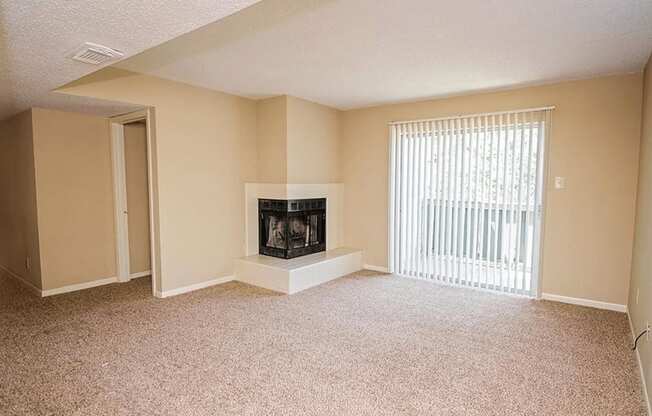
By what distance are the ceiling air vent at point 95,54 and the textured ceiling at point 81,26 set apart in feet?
0.18

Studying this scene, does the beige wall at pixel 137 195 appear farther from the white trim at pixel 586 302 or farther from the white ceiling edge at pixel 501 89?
the white trim at pixel 586 302

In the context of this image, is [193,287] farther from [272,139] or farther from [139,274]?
[272,139]

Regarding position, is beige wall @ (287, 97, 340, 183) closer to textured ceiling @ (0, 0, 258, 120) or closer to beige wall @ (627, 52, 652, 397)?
textured ceiling @ (0, 0, 258, 120)

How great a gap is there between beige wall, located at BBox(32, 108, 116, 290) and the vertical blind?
3.61 meters

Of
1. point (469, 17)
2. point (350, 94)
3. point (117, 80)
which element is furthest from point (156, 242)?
point (469, 17)

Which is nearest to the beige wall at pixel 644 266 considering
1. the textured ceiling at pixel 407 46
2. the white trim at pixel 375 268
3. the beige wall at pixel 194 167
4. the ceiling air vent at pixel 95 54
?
the textured ceiling at pixel 407 46

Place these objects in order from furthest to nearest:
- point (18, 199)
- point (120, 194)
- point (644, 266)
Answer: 1. point (120, 194)
2. point (18, 199)
3. point (644, 266)

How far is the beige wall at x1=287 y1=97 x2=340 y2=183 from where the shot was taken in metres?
4.65

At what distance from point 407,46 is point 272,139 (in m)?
2.30

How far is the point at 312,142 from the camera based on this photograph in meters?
5.00

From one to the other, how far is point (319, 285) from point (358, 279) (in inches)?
22.4

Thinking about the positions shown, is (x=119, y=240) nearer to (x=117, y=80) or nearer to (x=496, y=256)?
(x=117, y=80)

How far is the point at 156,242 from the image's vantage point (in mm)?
4055

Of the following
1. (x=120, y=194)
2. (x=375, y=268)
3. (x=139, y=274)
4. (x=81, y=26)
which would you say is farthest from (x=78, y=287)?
(x=375, y=268)
